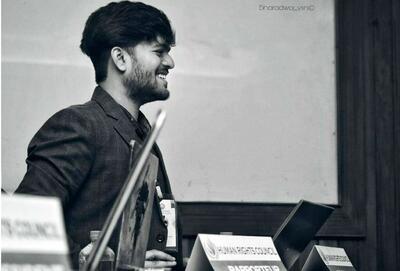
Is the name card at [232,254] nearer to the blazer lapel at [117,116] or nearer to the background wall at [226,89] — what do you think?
the blazer lapel at [117,116]

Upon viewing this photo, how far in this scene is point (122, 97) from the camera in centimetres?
250

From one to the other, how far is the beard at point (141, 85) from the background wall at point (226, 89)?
349 millimetres

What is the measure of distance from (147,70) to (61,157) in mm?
602

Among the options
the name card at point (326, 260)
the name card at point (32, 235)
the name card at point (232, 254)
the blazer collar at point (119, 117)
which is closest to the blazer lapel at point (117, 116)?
the blazer collar at point (119, 117)

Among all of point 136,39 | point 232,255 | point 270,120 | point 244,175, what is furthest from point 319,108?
point 232,255

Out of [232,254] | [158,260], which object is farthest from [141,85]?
[232,254]

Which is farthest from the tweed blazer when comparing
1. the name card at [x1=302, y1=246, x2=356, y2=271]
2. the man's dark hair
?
the name card at [x1=302, y1=246, x2=356, y2=271]

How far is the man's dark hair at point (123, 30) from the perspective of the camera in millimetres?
2521

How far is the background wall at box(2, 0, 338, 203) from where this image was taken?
2.90m

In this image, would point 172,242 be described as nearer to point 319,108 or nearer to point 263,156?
point 263,156

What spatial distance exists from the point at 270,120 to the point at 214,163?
27 cm

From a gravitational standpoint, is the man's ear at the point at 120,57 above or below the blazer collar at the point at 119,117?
above

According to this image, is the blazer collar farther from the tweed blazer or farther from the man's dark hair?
the man's dark hair

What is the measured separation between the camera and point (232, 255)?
1.46 m
